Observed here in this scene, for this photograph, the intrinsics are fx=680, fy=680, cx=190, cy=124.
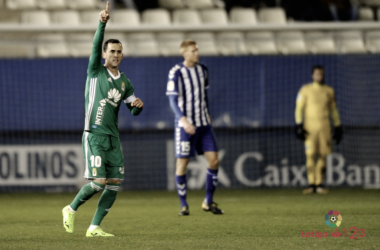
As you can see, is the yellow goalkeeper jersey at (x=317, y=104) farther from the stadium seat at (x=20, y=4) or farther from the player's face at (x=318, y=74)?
the stadium seat at (x=20, y=4)

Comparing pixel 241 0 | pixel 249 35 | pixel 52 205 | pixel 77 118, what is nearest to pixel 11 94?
pixel 77 118

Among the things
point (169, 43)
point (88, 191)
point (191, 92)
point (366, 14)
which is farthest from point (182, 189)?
point (366, 14)

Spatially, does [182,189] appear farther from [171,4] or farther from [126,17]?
[171,4]

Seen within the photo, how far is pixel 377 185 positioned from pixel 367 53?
7.76ft

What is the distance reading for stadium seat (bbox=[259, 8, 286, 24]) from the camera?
1477 centimetres

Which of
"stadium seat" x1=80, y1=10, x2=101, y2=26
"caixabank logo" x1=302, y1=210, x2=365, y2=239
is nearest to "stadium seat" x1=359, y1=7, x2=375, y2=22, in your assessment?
"stadium seat" x1=80, y1=10, x2=101, y2=26

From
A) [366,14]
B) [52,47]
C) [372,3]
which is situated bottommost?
[52,47]

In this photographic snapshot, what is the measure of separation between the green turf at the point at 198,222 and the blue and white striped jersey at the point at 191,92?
112cm

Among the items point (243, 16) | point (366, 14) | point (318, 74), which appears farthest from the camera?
point (366, 14)

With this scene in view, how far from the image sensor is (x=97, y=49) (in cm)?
563

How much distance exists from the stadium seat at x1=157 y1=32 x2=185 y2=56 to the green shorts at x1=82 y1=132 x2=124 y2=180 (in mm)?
6937

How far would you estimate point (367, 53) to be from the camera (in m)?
12.2

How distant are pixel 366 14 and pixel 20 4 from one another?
7.47 meters

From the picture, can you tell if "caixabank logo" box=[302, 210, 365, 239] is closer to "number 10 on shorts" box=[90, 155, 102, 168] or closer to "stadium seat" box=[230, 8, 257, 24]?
"number 10 on shorts" box=[90, 155, 102, 168]
